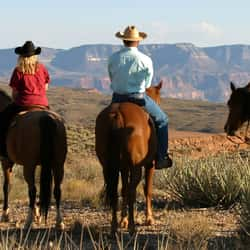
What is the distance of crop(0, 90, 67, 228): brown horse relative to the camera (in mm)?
9578

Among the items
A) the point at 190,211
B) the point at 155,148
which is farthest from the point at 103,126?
the point at 190,211

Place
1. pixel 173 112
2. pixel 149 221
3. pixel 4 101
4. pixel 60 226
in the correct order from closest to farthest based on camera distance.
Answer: pixel 60 226 < pixel 149 221 < pixel 4 101 < pixel 173 112

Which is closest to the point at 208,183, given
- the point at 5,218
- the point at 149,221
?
the point at 149,221

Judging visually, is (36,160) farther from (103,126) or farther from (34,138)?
(103,126)

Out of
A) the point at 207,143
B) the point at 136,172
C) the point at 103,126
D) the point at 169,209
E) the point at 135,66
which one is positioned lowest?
the point at 207,143

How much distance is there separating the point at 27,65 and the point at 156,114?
7.28ft

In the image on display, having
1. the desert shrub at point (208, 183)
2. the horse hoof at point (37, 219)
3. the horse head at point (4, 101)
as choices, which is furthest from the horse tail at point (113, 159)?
the horse head at point (4, 101)

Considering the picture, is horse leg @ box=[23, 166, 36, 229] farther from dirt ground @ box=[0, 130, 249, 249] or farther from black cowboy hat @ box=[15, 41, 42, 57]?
black cowboy hat @ box=[15, 41, 42, 57]

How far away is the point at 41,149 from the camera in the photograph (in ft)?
31.5

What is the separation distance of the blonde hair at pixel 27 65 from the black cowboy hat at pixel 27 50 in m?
0.06

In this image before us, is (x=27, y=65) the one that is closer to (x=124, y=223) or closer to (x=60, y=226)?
(x=60, y=226)

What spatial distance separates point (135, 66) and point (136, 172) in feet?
5.03

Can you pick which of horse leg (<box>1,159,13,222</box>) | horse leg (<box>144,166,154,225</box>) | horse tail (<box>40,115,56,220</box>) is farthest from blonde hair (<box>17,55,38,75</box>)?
horse leg (<box>144,166,154,225</box>)

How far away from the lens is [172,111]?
347 feet
